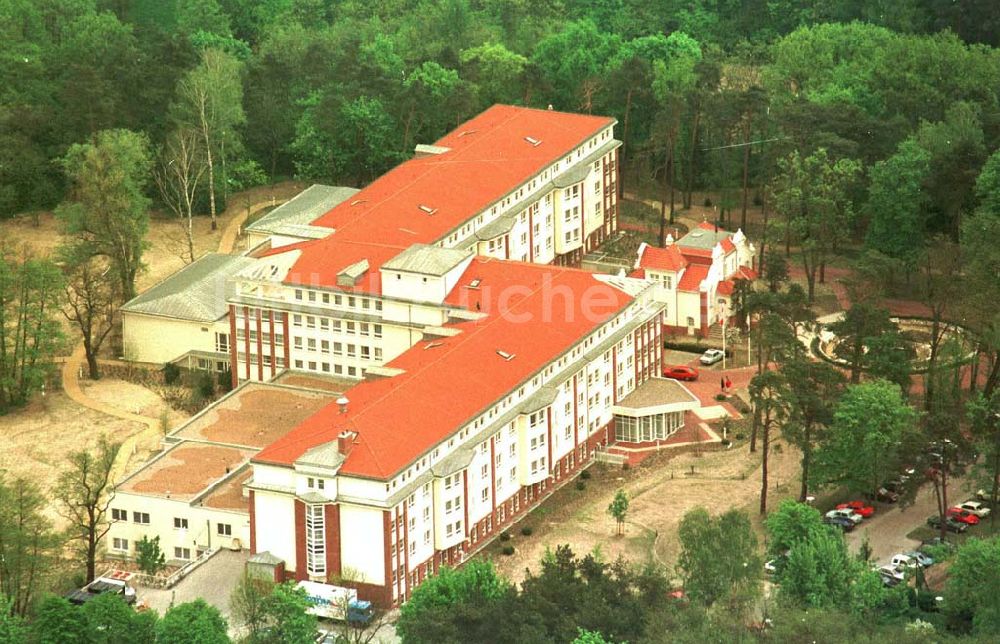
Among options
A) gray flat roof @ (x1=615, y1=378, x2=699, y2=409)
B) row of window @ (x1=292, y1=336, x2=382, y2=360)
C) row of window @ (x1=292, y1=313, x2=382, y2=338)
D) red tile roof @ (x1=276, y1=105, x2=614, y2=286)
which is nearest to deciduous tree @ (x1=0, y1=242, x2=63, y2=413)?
row of window @ (x1=292, y1=336, x2=382, y2=360)

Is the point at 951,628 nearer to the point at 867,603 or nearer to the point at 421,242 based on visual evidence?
the point at 867,603

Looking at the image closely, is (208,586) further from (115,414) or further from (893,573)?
(893,573)

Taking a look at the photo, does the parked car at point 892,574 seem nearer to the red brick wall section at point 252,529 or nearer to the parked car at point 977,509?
the parked car at point 977,509

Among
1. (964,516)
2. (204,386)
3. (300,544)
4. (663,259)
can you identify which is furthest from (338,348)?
(964,516)

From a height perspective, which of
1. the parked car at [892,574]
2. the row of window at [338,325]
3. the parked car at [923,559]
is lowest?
the parked car at [892,574]

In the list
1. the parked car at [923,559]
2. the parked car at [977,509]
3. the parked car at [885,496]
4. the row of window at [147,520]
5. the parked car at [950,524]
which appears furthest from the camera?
the parked car at [885,496]

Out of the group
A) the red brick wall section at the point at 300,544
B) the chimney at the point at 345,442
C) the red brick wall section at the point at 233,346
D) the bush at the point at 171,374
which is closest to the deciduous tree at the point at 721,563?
the chimney at the point at 345,442
